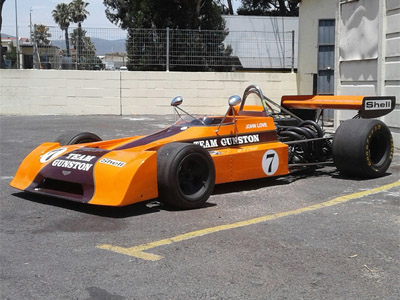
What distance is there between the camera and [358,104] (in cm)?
813

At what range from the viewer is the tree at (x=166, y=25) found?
1781 cm

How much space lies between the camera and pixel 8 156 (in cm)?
932

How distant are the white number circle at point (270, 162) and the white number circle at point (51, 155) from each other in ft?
7.88

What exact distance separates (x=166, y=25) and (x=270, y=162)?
20.4 m

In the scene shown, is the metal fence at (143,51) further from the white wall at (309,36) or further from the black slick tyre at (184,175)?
the black slick tyre at (184,175)

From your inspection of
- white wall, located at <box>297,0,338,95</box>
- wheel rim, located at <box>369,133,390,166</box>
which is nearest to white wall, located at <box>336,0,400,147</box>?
wheel rim, located at <box>369,133,390,166</box>

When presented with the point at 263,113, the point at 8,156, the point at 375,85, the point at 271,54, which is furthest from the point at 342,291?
the point at 271,54

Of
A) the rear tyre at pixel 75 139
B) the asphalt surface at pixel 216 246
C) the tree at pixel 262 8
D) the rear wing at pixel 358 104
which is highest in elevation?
the tree at pixel 262 8

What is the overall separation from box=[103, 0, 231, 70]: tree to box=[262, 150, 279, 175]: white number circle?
1106 cm

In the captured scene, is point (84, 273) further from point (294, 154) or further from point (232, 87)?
point (232, 87)

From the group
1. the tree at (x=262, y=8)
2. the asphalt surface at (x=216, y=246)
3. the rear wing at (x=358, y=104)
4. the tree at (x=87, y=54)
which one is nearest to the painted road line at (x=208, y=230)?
the asphalt surface at (x=216, y=246)

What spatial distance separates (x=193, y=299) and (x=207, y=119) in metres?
3.65

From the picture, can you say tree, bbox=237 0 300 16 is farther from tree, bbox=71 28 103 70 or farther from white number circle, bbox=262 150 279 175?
white number circle, bbox=262 150 279 175

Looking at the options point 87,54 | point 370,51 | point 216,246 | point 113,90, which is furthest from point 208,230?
point 87,54
